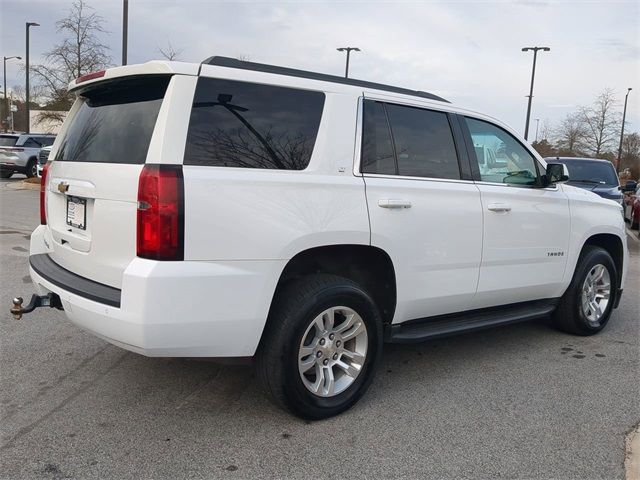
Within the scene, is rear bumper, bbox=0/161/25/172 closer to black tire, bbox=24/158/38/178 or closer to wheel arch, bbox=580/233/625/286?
black tire, bbox=24/158/38/178

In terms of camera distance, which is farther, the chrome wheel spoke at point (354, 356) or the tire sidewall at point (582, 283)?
the tire sidewall at point (582, 283)

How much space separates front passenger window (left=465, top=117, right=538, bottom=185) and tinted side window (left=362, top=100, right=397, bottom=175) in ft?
2.97

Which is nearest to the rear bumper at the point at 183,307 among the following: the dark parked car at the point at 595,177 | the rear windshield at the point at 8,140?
the dark parked car at the point at 595,177

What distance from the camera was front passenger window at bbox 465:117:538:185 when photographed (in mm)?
4312

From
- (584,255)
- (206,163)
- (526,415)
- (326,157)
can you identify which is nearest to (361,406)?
(526,415)

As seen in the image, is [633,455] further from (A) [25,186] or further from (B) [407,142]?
(A) [25,186]

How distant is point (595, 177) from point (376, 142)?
29.8 ft

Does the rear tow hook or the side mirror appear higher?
the side mirror

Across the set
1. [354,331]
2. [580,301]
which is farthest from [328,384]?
[580,301]

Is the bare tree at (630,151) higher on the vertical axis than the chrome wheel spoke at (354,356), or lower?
higher

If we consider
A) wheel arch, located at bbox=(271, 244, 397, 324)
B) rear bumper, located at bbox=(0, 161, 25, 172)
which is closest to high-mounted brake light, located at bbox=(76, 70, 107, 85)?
wheel arch, located at bbox=(271, 244, 397, 324)

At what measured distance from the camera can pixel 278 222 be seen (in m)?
3.04

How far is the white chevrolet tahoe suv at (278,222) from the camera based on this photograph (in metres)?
2.83

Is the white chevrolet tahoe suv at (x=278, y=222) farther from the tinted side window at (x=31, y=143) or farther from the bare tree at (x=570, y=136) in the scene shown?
the bare tree at (x=570, y=136)
